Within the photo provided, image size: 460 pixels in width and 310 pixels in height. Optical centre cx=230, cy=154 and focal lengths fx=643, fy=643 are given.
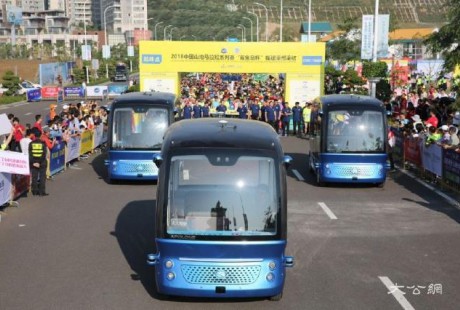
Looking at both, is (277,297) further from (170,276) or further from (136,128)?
(136,128)

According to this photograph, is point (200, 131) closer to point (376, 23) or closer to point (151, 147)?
point (151, 147)

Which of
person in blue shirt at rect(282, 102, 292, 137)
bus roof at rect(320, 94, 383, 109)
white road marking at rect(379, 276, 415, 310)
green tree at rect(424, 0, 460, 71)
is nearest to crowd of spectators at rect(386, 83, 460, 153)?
green tree at rect(424, 0, 460, 71)

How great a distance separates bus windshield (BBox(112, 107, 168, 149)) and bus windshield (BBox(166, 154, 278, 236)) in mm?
9816

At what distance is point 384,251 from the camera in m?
11.6

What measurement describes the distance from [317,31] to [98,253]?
123299 mm

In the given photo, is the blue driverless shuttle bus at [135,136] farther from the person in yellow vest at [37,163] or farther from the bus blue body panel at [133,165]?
the person in yellow vest at [37,163]

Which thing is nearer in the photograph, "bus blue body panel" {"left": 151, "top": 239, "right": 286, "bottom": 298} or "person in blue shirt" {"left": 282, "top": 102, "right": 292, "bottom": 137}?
"bus blue body panel" {"left": 151, "top": 239, "right": 286, "bottom": 298}

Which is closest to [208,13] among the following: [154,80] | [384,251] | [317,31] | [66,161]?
[317,31]

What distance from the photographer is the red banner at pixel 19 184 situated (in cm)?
1603

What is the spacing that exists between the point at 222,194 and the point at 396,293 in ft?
9.79

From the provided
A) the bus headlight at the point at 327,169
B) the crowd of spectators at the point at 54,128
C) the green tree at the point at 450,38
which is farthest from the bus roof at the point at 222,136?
the green tree at the point at 450,38

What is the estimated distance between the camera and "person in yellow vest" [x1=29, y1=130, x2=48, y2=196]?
653 inches

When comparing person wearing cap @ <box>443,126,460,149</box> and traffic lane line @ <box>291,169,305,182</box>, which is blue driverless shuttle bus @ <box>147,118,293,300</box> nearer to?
person wearing cap @ <box>443,126,460,149</box>

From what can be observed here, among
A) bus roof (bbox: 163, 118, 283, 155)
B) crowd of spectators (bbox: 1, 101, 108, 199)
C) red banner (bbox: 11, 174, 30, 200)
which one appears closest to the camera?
bus roof (bbox: 163, 118, 283, 155)
